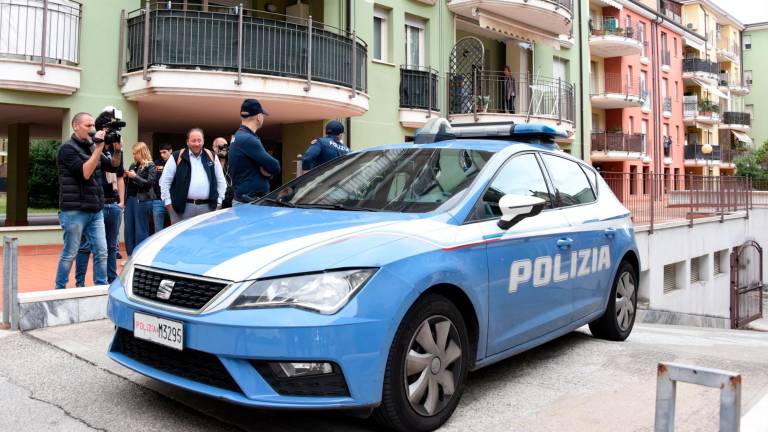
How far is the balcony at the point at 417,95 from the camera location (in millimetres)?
17016

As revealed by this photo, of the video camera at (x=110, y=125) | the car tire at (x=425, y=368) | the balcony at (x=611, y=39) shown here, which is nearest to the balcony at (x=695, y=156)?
the balcony at (x=611, y=39)

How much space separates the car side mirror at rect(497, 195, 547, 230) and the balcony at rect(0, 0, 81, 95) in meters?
9.86

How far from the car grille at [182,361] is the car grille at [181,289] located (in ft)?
0.77

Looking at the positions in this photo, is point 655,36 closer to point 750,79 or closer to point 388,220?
point 750,79

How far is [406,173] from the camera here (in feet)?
14.4

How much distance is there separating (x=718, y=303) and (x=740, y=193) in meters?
3.67

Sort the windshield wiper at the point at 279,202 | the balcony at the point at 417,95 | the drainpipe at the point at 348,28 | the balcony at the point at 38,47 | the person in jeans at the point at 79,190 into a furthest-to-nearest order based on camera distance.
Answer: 1. the balcony at the point at 417,95
2. the drainpipe at the point at 348,28
3. the balcony at the point at 38,47
4. the person in jeans at the point at 79,190
5. the windshield wiper at the point at 279,202

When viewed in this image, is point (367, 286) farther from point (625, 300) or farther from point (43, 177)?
point (43, 177)

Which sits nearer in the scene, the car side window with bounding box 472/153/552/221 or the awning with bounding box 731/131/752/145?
the car side window with bounding box 472/153/552/221

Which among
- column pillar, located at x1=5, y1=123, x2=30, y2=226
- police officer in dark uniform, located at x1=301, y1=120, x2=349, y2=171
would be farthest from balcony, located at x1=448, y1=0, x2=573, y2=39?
police officer in dark uniform, located at x1=301, y1=120, x2=349, y2=171

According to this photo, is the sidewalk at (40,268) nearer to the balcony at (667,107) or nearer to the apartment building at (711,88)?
the balcony at (667,107)

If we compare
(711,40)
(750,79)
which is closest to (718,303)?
(711,40)

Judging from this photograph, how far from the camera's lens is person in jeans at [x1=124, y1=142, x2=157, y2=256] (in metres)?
9.02

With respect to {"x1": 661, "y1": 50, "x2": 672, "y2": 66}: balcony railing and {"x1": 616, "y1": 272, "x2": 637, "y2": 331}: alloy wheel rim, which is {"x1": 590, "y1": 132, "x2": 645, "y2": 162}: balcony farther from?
{"x1": 616, "y1": 272, "x2": 637, "y2": 331}: alloy wheel rim
